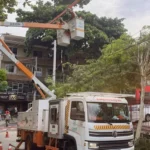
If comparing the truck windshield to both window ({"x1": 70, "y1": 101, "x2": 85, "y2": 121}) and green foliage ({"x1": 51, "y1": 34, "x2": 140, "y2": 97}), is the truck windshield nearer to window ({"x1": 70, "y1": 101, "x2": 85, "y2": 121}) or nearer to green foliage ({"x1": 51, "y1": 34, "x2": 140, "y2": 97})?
window ({"x1": 70, "y1": 101, "x2": 85, "y2": 121})

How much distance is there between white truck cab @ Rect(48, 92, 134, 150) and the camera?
834 cm

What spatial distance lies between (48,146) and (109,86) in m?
5.03

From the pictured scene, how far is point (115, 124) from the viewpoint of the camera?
28.8 feet

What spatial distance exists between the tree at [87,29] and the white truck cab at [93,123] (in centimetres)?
2134

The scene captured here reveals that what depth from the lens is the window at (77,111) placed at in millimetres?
8632

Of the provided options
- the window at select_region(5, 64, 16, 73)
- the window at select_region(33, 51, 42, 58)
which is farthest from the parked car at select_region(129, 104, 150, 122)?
the window at select_region(33, 51, 42, 58)

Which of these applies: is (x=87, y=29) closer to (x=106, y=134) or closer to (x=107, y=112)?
(x=107, y=112)

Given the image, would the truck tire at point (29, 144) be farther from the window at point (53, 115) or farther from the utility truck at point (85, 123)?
the window at point (53, 115)

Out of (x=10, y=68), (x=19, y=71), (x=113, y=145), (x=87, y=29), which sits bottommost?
(x=113, y=145)

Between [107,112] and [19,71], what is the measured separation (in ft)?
96.3

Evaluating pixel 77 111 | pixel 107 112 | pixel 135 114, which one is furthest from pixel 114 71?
pixel 77 111

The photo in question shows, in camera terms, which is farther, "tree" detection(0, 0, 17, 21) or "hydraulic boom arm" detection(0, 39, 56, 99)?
"hydraulic boom arm" detection(0, 39, 56, 99)

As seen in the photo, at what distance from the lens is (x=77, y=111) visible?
8.89 metres

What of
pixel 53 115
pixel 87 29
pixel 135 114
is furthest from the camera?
pixel 87 29
